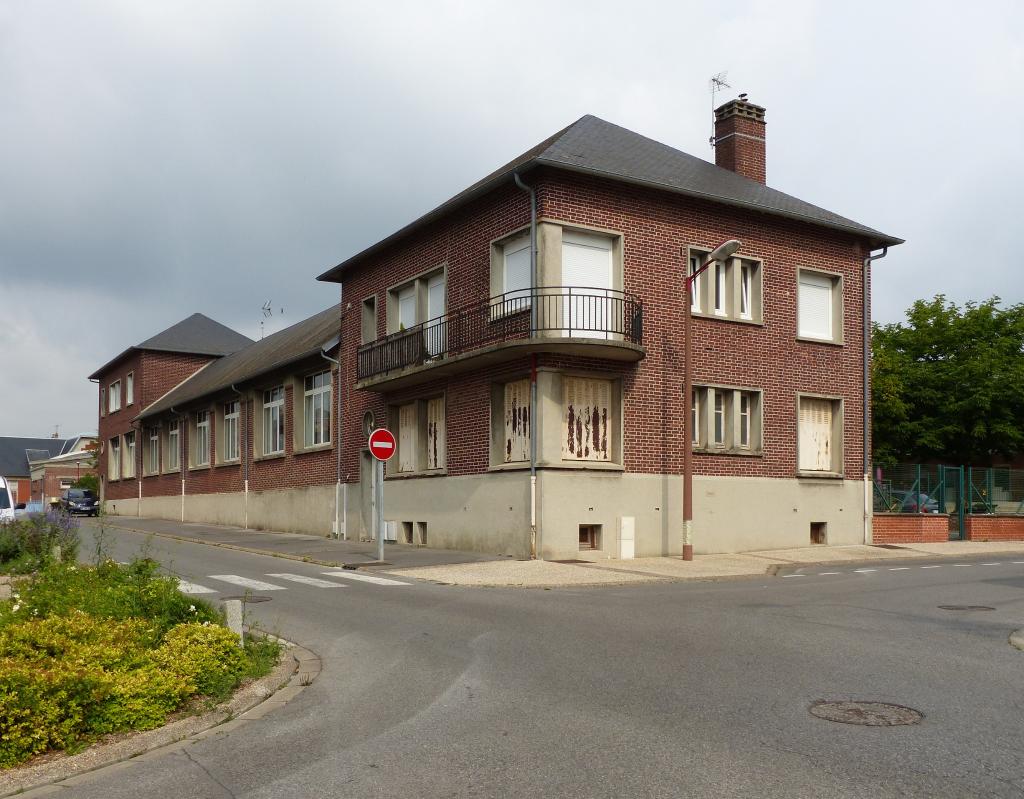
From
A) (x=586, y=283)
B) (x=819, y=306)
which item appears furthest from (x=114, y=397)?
(x=819, y=306)

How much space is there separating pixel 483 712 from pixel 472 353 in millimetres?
13964

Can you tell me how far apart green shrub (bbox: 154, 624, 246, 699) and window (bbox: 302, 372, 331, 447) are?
68.7ft

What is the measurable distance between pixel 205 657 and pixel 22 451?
12681cm

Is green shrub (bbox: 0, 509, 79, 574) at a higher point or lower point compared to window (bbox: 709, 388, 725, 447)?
lower

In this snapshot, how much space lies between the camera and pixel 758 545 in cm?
2211

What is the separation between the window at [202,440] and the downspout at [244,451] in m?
4.14

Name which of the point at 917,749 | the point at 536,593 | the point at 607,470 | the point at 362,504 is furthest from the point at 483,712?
the point at 362,504

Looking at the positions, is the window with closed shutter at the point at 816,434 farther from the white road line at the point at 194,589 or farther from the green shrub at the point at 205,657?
the green shrub at the point at 205,657

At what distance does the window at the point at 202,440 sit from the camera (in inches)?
1524

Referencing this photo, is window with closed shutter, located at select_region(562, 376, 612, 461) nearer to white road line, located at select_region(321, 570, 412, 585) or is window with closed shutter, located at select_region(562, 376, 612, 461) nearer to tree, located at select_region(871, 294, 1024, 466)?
white road line, located at select_region(321, 570, 412, 585)

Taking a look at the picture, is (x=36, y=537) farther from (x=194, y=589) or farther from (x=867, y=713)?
(x=867, y=713)

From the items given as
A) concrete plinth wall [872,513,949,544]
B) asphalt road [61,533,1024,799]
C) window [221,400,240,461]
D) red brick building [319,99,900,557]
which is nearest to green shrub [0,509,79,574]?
asphalt road [61,533,1024,799]

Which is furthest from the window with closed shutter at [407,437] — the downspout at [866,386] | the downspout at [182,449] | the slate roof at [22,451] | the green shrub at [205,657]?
the slate roof at [22,451]

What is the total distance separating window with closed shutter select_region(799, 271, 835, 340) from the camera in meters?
23.8
